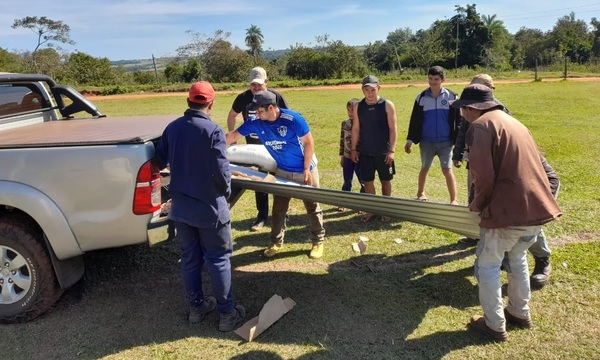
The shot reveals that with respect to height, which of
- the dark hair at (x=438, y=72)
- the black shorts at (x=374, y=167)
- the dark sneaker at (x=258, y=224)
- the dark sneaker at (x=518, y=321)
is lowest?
the dark sneaker at (x=518, y=321)

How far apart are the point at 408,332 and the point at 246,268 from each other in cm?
171

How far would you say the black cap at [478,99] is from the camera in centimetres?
297

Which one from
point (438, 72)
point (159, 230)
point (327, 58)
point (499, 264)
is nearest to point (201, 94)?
point (159, 230)

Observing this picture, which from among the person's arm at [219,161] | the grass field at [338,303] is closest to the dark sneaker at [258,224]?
the grass field at [338,303]

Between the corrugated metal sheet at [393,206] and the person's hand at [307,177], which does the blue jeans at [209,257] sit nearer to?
the corrugated metal sheet at [393,206]

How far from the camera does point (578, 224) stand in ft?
16.2

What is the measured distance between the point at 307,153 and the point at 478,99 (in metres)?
1.60

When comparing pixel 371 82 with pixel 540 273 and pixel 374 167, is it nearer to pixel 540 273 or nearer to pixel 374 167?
pixel 374 167

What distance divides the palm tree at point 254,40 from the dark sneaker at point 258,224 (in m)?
64.1

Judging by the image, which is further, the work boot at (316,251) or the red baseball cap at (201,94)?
the work boot at (316,251)

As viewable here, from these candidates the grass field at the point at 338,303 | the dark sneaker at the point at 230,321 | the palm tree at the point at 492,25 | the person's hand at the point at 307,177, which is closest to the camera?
the grass field at the point at 338,303

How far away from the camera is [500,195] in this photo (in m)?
2.81

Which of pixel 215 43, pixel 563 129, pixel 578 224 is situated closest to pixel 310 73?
pixel 215 43

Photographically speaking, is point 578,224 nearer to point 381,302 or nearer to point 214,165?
point 381,302
